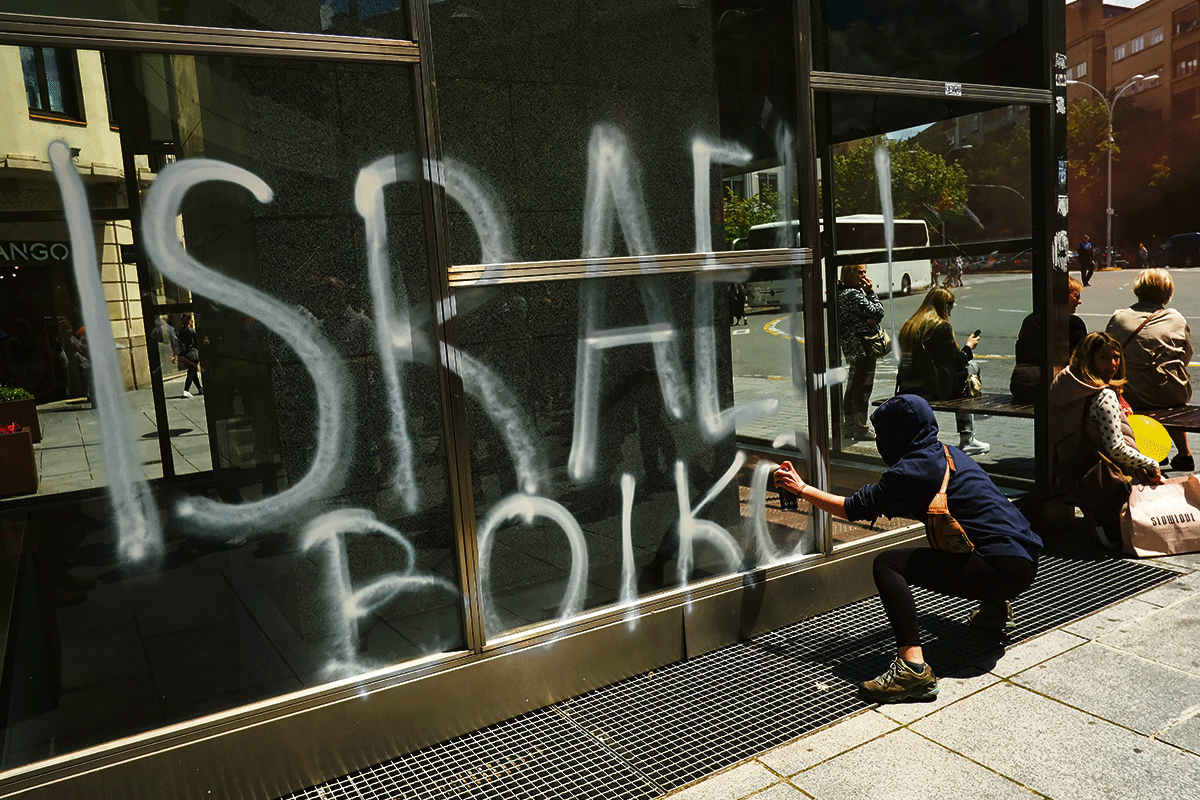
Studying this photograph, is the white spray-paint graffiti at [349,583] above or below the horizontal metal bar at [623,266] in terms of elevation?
below

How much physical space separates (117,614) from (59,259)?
1.31 m

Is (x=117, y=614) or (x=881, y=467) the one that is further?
(x=881, y=467)

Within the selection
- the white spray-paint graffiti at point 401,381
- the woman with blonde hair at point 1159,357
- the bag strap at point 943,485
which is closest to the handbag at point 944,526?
the bag strap at point 943,485

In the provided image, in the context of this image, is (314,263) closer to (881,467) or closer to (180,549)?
(180,549)

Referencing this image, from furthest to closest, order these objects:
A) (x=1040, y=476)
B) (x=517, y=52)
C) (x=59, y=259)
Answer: (x=1040, y=476) → (x=517, y=52) → (x=59, y=259)

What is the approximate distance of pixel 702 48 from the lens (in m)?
4.51

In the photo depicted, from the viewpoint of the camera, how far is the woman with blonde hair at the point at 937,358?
580cm

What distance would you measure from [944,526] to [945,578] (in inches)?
12.5

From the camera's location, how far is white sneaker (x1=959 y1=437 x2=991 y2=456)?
236 inches

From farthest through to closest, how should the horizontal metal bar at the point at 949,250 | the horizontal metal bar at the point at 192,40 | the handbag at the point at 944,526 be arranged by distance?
the horizontal metal bar at the point at 949,250
the handbag at the point at 944,526
the horizontal metal bar at the point at 192,40

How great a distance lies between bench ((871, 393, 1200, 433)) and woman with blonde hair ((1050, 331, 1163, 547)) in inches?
16.3

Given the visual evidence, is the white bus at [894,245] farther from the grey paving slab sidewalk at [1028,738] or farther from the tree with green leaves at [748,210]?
the grey paving slab sidewalk at [1028,738]

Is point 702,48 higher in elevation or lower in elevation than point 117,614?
higher

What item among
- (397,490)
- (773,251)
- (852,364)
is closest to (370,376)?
(397,490)
